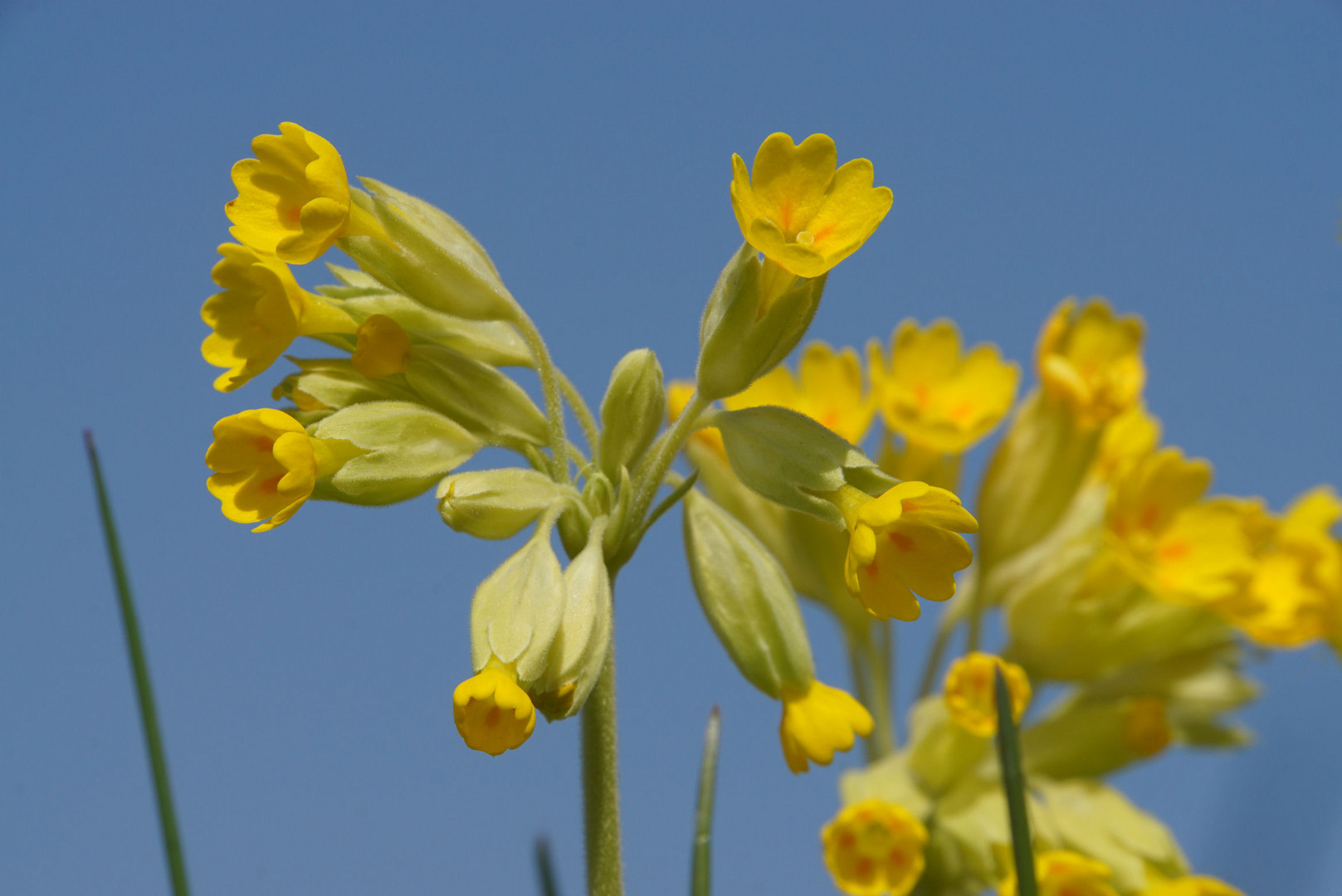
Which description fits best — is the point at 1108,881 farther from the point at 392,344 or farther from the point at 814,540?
the point at 392,344

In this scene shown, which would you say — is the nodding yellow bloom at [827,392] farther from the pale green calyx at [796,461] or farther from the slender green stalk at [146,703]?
the slender green stalk at [146,703]

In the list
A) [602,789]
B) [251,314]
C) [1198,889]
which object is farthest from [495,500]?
[1198,889]

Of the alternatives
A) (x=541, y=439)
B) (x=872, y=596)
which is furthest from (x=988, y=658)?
(x=541, y=439)

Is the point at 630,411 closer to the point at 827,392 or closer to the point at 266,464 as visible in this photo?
the point at 266,464

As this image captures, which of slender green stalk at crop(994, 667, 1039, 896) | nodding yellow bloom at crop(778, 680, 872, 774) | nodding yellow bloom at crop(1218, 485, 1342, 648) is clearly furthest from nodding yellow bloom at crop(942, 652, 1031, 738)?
slender green stalk at crop(994, 667, 1039, 896)

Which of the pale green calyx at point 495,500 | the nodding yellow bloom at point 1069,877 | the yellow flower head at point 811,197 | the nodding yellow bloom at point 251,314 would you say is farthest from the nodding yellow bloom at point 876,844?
the nodding yellow bloom at point 251,314

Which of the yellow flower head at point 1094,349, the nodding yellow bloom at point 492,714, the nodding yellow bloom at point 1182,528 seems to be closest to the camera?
the nodding yellow bloom at point 492,714
